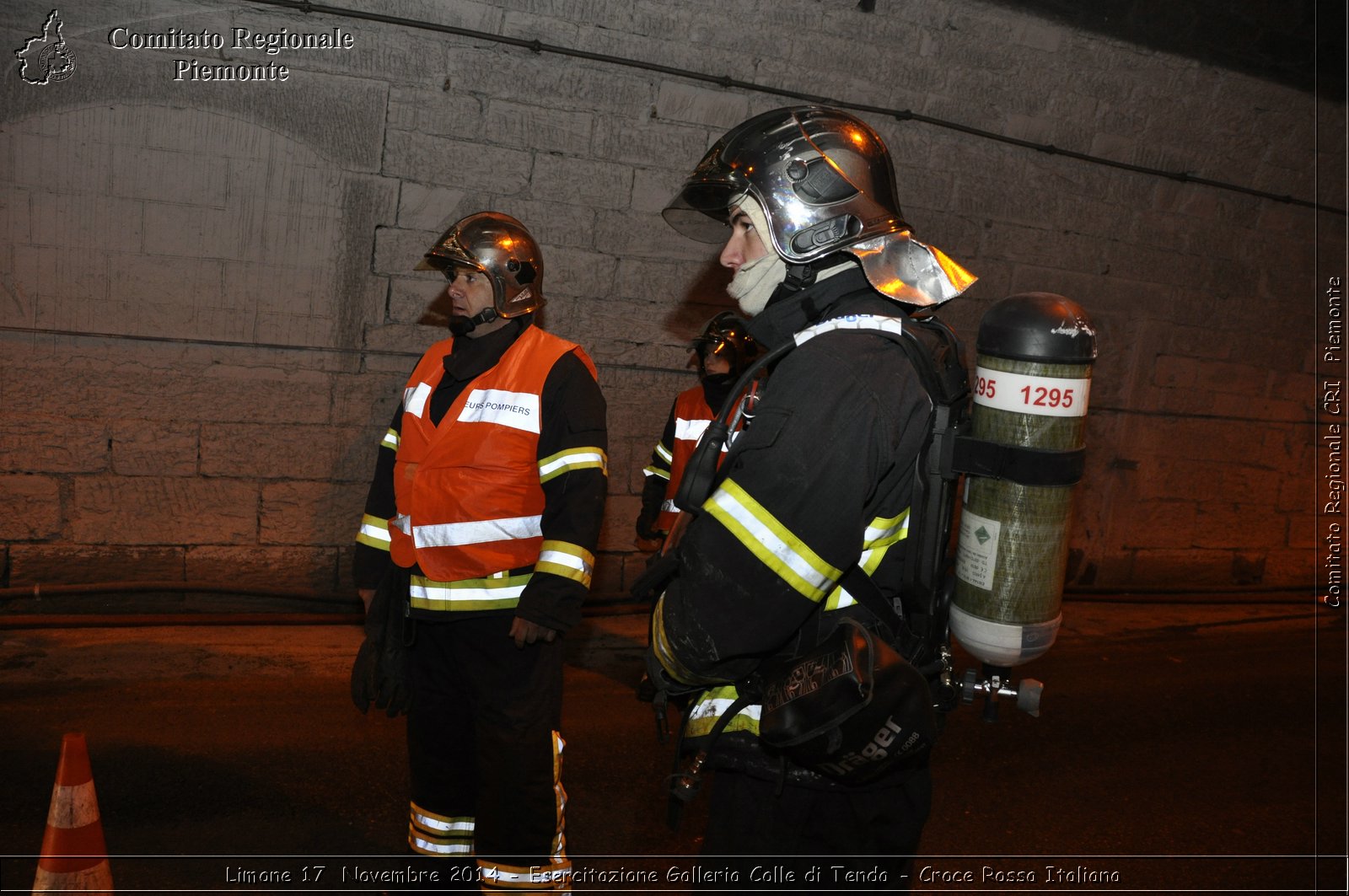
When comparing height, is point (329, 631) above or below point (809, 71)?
below

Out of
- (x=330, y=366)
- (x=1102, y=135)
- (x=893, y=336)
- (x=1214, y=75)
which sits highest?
(x=1214, y=75)

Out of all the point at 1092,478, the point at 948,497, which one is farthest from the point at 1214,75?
the point at 948,497

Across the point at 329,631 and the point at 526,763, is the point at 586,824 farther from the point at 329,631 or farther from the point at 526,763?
the point at 329,631

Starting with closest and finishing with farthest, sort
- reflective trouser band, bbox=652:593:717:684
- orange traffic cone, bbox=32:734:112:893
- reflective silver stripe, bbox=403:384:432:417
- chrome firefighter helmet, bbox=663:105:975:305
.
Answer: reflective trouser band, bbox=652:593:717:684 < chrome firefighter helmet, bbox=663:105:975:305 < orange traffic cone, bbox=32:734:112:893 < reflective silver stripe, bbox=403:384:432:417

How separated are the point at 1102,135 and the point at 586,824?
6.53 meters

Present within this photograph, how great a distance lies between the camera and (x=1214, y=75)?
793cm

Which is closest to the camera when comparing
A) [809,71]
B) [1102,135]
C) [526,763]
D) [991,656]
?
[991,656]

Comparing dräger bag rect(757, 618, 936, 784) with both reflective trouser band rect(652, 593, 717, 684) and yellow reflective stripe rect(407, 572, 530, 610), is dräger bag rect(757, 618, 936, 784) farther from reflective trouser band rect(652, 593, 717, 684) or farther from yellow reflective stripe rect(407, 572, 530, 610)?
yellow reflective stripe rect(407, 572, 530, 610)

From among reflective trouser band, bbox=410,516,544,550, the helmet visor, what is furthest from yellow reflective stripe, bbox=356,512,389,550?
the helmet visor

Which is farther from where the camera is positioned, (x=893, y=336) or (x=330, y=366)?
(x=330, y=366)

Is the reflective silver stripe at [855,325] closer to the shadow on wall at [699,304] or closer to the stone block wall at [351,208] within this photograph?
the stone block wall at [351,208]

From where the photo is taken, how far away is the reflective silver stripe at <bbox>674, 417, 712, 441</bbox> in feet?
18.0

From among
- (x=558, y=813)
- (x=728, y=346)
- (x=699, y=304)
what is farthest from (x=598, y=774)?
(x=699, y=304)

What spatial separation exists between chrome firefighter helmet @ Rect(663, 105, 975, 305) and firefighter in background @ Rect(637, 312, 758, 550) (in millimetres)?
2875
